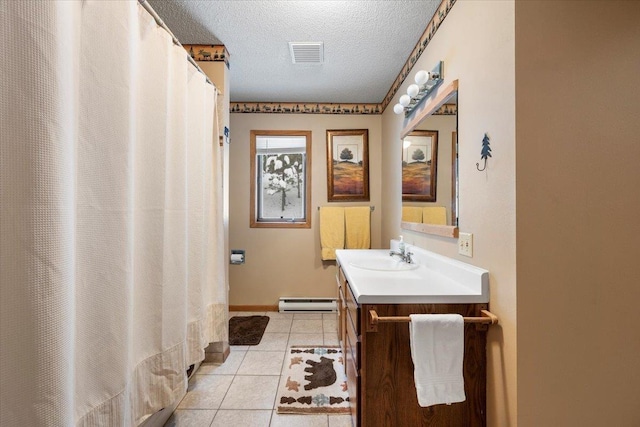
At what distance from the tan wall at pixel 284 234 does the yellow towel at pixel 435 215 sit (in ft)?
4.47

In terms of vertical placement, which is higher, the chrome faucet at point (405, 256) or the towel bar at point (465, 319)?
the chrome faucet at point (405, 256)

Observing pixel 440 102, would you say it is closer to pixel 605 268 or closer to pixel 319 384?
pixel 605 268

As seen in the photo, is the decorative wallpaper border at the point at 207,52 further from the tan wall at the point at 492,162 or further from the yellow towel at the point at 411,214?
the yellow towel at the point at 411,214

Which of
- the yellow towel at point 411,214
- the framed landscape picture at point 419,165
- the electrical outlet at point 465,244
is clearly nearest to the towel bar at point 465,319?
the electrical outlet at point 465,244

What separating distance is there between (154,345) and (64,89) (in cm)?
97

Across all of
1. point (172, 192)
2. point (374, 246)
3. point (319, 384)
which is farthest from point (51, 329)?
point (374, 246)

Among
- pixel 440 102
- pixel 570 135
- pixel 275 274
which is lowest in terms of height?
pixel 275 274

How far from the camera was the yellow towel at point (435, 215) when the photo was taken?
64.8 inches

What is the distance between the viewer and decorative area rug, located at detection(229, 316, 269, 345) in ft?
8.31

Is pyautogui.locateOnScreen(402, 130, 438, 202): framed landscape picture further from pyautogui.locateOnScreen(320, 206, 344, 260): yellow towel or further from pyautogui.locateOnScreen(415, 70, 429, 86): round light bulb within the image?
pyautogui.locateOnScreen(320, 206, 344, 260): yellow towel

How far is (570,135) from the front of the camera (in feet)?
3.40

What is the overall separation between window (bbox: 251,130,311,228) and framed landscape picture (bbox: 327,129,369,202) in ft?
0.98

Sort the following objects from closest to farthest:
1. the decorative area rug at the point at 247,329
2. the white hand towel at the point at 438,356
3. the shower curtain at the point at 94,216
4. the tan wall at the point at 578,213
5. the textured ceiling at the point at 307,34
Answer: the shower curtain at the point at 94,216 < the tan wall at the point at 578,213 < the white hand towel at the point at 438,356 < the textured ceiling at the point at 307,34 < the decorative area rug at the point at 247,329

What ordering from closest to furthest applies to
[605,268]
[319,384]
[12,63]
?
[12,63] < [605,268] < [319,384]
